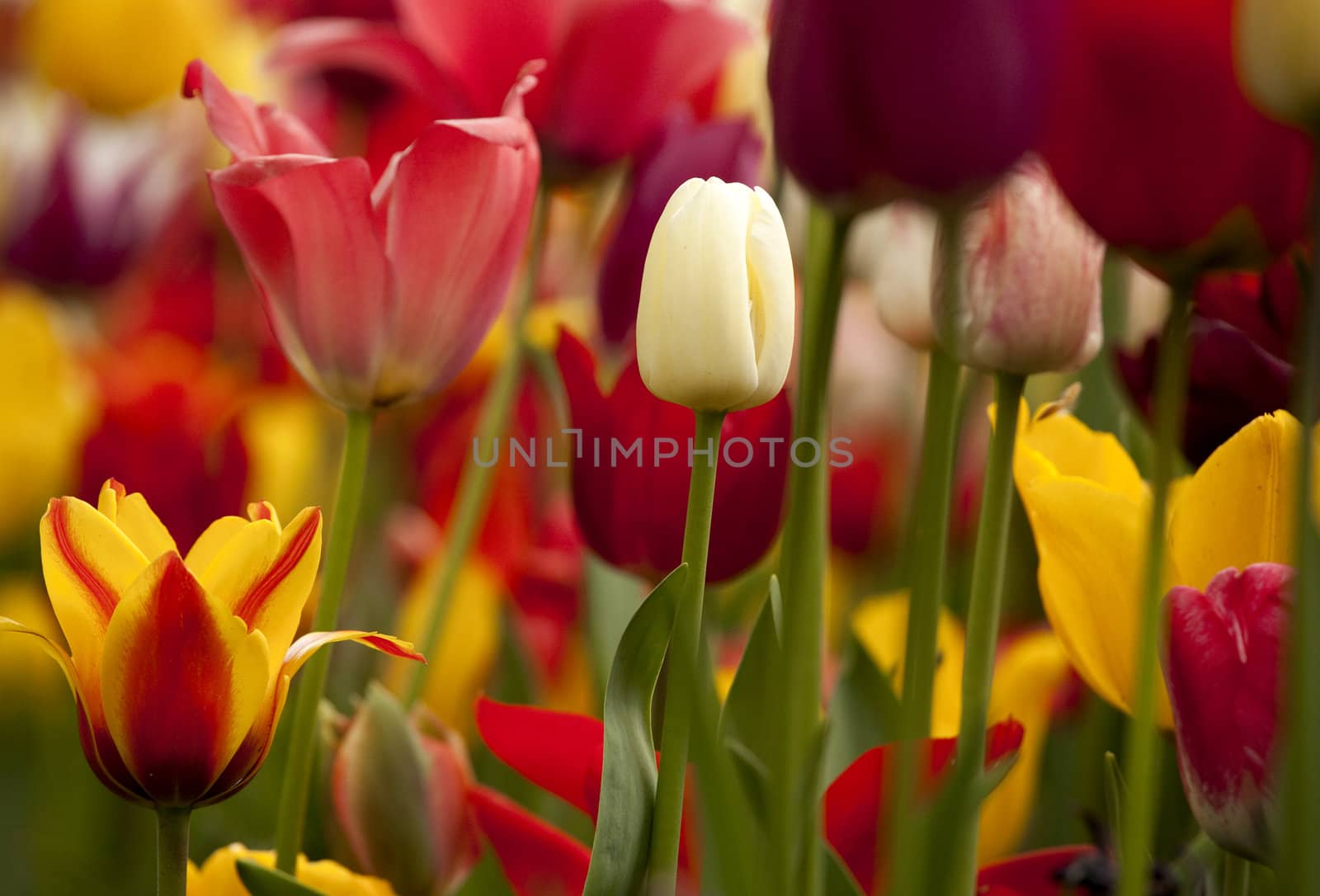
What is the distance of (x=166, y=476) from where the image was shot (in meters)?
0.50

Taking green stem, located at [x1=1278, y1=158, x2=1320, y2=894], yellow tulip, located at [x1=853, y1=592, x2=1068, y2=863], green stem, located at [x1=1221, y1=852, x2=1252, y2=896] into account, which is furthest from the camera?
yellow tulip, located at [x1=853, y1=592, x2=1068, y2=863]

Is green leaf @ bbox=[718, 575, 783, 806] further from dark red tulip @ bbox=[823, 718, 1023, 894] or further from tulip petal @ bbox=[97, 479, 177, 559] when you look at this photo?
tulip petal @ bbox=[97, 479, 177, 559]

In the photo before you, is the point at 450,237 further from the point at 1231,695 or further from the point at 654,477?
the point at 1231,695

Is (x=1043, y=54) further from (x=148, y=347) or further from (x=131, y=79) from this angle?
(x=131, y=79)

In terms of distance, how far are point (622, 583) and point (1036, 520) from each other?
0.17 m

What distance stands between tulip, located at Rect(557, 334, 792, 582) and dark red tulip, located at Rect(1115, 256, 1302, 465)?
95 millimetres

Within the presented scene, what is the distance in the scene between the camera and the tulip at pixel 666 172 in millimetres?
387

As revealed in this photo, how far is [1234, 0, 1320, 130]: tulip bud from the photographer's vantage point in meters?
0.20

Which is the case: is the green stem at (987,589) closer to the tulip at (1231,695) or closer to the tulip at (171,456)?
the tulip at (1231,695)

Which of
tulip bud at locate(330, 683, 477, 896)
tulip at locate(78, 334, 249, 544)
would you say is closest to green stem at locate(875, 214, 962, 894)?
tulip bud at locate(330, 683, 477, 896)

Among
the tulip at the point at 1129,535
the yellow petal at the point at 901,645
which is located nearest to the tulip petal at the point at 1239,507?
the tulip at the point at 1129,535

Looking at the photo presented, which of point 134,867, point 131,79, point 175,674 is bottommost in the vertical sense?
point 134,867

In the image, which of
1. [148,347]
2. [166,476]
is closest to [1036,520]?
[166,476]

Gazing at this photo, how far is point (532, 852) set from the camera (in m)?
0.32
